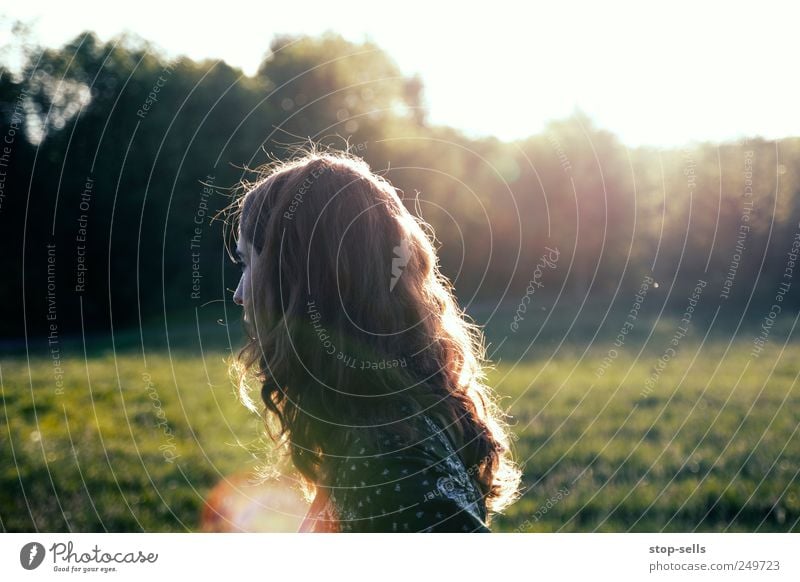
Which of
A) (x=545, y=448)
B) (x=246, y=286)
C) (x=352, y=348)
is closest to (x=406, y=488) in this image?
(x=352, y=348)

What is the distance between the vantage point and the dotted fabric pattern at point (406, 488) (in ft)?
5.88

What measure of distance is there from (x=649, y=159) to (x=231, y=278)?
6.64 metres

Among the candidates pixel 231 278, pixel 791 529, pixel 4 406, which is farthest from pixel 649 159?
pixel 4 406

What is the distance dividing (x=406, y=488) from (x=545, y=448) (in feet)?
15.0

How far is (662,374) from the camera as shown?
356 inches

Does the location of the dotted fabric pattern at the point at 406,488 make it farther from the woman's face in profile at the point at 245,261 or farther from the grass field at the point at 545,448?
the grass field at the point at 545,448

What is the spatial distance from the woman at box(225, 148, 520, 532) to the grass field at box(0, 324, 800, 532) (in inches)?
80.5

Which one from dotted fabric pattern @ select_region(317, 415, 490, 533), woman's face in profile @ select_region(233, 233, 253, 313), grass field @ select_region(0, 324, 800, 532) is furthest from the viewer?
grass field @ select_region(0, 324, 800, 532)

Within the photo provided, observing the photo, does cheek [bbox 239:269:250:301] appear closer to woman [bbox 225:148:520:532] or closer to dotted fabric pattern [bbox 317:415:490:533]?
woman [bbox 225:148:520:532]

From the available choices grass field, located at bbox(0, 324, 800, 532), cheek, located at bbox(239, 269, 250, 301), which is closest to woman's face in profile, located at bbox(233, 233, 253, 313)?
cheek, located at bbox(239, 269, 250, 301)

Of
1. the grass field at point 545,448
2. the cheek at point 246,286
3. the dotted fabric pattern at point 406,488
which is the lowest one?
the grass field at point 545,448

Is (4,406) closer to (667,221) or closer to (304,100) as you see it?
(304,100)

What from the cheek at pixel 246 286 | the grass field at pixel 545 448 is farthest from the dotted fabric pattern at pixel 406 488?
the grass field at pixel 545 448

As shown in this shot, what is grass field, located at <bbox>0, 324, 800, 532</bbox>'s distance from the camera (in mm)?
4750
